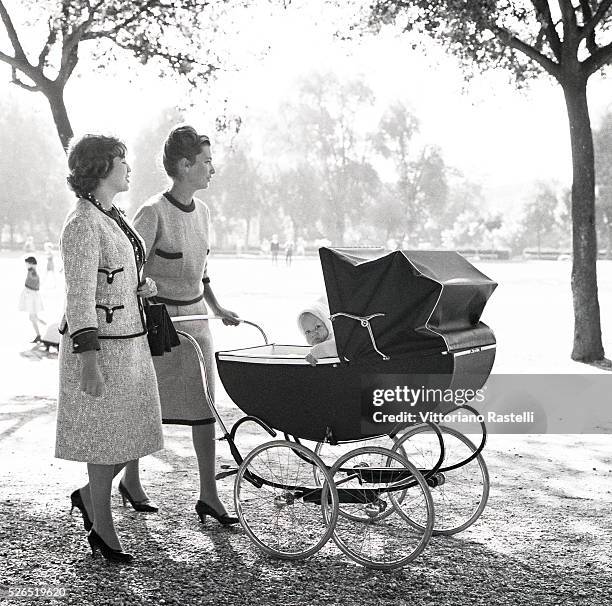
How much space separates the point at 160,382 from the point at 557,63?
934 centimetres

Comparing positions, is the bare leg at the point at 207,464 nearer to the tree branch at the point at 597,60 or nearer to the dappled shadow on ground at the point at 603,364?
the dappled shadow on ground at the point at 603,364

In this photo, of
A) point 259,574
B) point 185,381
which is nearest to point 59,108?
point 185,381

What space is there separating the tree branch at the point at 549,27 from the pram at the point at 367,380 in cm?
877

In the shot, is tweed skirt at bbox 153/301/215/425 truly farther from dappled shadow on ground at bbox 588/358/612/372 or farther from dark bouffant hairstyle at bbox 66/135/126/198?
dappled shadow on ground at bbox 588/358/612/372

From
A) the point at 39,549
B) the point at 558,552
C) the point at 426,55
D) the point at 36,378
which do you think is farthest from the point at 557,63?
the point at 39,549

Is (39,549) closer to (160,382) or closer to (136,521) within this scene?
(136,521)

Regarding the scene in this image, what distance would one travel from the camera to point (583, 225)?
12641mm

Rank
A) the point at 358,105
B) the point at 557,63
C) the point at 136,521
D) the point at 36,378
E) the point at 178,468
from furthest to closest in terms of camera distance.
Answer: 1. the point at 358,105
2. the point at 557,63
3. the point at 36,378
4. the point at 178,468
5. the point at 136,521

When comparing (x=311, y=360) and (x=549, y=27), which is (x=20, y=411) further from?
(x=549, y=27)

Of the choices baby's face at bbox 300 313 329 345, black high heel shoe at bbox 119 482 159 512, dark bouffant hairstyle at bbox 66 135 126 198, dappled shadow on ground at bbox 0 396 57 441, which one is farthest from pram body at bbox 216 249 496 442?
dappled shadow on ground at bbox 0 396 57 441

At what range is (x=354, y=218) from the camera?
85.4 m

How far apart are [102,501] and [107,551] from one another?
0.22 metres

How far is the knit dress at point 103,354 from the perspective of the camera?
4.26 metres

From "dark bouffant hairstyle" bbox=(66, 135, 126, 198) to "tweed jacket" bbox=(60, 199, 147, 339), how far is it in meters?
0.08
